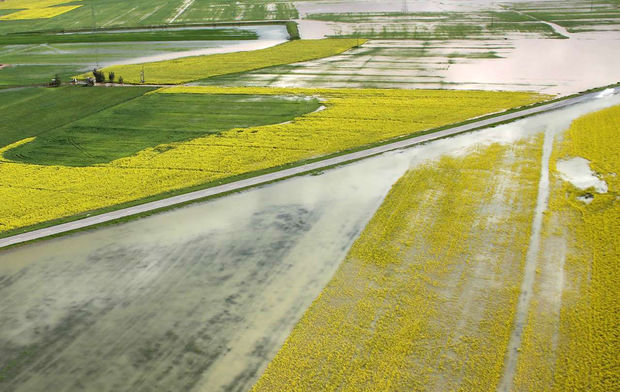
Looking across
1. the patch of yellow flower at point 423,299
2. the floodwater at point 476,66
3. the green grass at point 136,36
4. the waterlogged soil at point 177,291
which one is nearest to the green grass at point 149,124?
the floodwater at point 476,66

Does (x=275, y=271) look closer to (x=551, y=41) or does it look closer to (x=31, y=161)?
(x=31, y=161)

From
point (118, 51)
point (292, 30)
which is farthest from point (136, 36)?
point (292, 30)

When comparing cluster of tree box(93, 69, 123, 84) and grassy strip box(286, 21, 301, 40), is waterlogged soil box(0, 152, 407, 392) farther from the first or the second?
grassy strip box(286, 21, 301, 40)

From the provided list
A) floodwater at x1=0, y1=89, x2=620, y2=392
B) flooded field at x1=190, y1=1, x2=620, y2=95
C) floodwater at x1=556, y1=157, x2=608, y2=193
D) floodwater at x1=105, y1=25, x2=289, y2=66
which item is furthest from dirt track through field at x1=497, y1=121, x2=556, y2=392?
floodwater at x1=105, y1=25, x2=289, y2=66

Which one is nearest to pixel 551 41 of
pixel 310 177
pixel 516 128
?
pixel 516 128

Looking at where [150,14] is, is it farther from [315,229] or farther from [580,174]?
[580,174]
